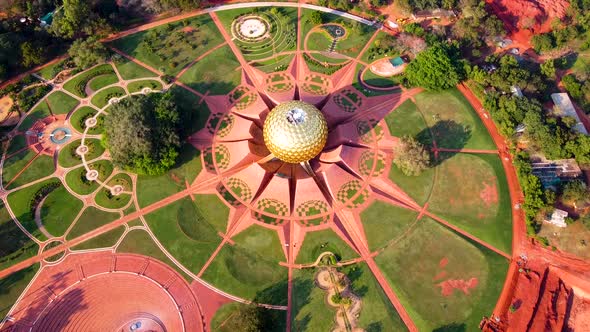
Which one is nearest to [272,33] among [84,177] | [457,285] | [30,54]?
[84,177]

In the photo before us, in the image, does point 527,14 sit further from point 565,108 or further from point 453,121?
point 453,121

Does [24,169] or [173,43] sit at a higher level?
[173,43]

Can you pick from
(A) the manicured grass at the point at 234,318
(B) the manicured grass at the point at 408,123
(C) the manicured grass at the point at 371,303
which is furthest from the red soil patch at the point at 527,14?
(A) the manicured grass at the point at 234,318

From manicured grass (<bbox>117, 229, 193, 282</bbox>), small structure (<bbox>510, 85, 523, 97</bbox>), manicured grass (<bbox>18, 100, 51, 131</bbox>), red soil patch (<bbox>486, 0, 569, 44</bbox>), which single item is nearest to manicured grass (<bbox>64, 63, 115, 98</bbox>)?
manicured grass (<bbox>18, 100, 51, 131</bbox>)

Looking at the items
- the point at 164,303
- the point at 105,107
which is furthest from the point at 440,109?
the point at 105,107

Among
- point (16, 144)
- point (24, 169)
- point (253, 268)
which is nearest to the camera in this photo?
point (253, 268)

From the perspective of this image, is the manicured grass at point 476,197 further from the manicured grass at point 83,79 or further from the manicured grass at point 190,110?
the manicured grass at point 83,79
